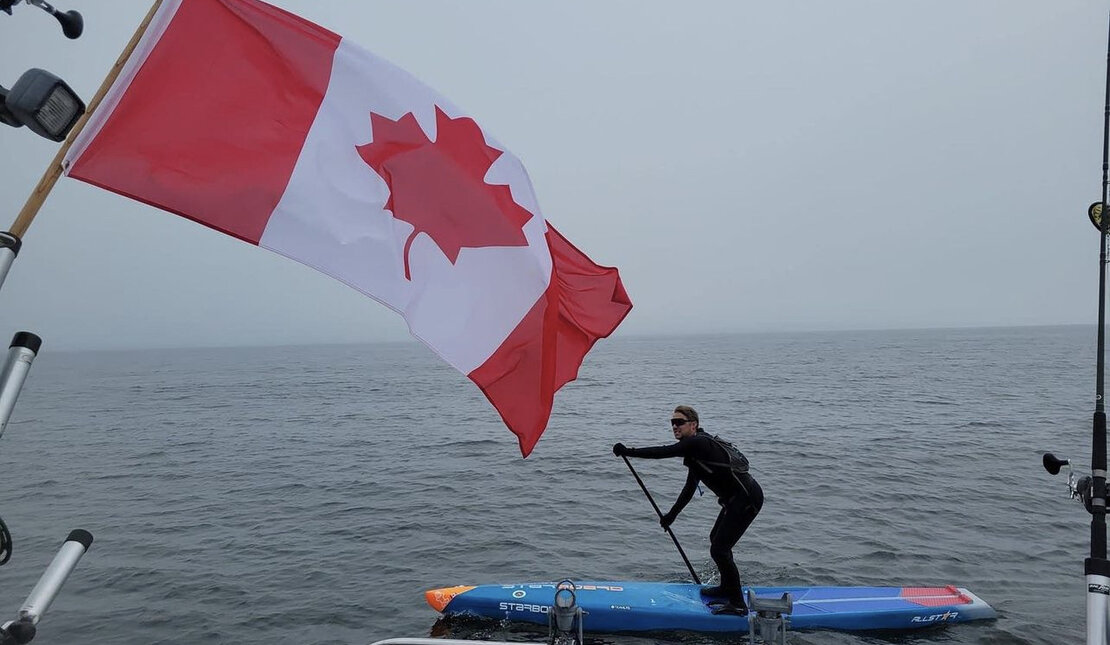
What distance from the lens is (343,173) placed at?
15.3ft

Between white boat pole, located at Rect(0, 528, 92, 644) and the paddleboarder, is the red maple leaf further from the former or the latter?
the paddleboarder

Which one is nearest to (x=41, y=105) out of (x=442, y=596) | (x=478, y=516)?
(x=442, y=596)

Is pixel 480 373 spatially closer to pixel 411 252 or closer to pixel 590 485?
pixel 411 252

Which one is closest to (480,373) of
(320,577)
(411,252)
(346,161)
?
(411,252)

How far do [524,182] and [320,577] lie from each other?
403 inches

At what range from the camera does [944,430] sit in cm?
3000

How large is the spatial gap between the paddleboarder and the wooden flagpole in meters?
6.19

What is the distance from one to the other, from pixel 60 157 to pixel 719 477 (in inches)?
308

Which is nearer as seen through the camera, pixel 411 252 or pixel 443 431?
pixel 411 252

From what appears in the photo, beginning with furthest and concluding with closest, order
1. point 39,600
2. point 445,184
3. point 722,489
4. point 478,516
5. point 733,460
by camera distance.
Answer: point 478,516
point 722,489
point 733,460
point 445,184
point 39,600

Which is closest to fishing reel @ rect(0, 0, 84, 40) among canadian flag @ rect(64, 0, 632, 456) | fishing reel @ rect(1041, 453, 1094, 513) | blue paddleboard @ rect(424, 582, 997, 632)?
canadian flag @ rect(64, 0, 632, 456)

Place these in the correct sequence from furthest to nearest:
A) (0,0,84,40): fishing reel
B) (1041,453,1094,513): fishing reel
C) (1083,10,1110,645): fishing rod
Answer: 1. (1041,453,1094,513): fishing reel
2. (1083,10,1110,645): fishing rod
3. (0,0,84,40): fishing reel

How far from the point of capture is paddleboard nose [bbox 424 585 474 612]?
10.6 m

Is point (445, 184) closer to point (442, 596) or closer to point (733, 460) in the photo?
point (733, 460)
